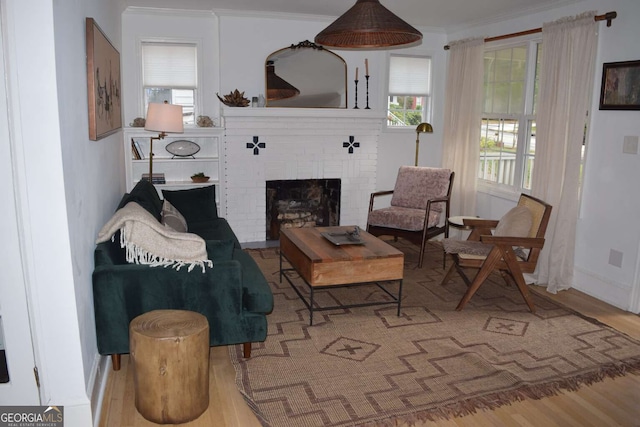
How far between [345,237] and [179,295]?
155 centimetres

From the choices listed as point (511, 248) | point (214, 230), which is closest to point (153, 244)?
point (214, 230)

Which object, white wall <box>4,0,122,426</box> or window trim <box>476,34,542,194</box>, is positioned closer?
white wall <box>4,0,122,426</box>

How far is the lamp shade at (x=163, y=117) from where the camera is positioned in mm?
4438

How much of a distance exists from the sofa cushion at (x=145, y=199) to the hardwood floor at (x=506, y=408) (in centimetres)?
107

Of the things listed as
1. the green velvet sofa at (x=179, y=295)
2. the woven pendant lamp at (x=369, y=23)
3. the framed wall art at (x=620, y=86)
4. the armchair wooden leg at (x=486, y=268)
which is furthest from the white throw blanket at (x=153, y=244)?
the framed wall art at (x=620, y=86)

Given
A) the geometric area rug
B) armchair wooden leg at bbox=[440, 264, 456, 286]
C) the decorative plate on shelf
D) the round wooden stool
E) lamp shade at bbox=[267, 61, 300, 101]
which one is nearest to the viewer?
the round wooden stool

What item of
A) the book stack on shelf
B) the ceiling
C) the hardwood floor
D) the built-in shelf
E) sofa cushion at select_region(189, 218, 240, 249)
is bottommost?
the hardwood floor

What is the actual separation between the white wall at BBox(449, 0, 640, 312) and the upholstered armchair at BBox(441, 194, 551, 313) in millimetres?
608

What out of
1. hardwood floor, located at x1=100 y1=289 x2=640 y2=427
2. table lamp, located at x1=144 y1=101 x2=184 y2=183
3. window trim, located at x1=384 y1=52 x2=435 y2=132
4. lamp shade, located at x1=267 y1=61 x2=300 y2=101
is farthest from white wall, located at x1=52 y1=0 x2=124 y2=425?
window trim, located at x1=384 y1=52 x2=435 y2=132

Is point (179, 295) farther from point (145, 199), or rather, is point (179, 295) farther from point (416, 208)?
point (416, 208)

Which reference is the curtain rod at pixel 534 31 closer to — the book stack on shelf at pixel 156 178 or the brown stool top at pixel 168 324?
the book stack on shelf at pixel 156 178

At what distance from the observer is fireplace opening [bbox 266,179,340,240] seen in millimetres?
6016

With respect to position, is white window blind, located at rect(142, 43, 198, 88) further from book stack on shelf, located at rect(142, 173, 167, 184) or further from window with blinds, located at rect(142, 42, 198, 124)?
book stack on shelf, located at rect(142, 173, 167, 184)

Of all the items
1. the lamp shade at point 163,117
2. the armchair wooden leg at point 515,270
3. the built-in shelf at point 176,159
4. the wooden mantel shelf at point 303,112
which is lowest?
the armchair wooden leg at point 515,270
